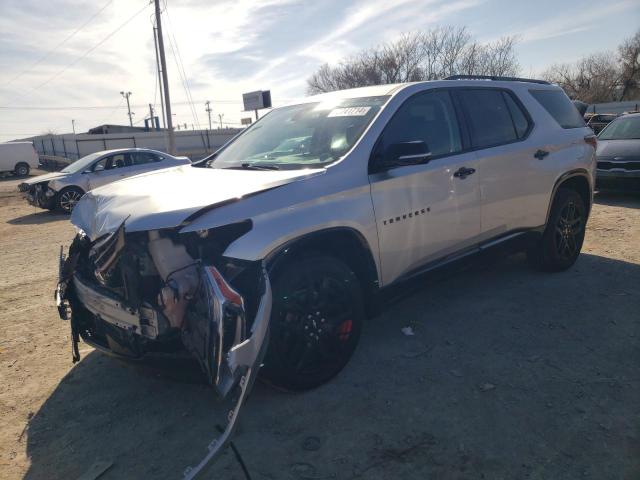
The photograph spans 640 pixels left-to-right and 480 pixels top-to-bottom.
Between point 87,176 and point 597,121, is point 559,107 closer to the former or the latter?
point 87,176

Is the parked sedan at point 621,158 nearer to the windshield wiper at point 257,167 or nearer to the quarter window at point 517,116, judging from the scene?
the quarter window at point 517,116

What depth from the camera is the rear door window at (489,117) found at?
4.05 meters

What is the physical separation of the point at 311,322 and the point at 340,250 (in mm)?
553

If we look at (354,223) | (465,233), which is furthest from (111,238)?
(465,233)

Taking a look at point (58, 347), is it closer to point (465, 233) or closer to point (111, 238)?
point (111, 238)

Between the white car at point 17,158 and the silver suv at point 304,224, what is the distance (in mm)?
33271

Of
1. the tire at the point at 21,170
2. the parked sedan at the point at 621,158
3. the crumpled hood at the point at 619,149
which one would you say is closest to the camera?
the parked sedan at the point at 621,158

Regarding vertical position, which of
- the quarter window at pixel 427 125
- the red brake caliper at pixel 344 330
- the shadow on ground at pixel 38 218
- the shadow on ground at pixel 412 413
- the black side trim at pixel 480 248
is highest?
the quarter window at pixel 427 125

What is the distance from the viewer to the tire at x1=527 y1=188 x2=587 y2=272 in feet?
16.1

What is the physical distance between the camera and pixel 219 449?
6.98ft

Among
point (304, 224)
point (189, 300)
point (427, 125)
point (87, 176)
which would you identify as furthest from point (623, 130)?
point (87, 176)

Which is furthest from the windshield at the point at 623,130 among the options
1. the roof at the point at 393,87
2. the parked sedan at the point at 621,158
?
the roof at the point at 393,87

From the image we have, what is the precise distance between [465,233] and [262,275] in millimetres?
2108

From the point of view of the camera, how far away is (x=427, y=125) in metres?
3.73
